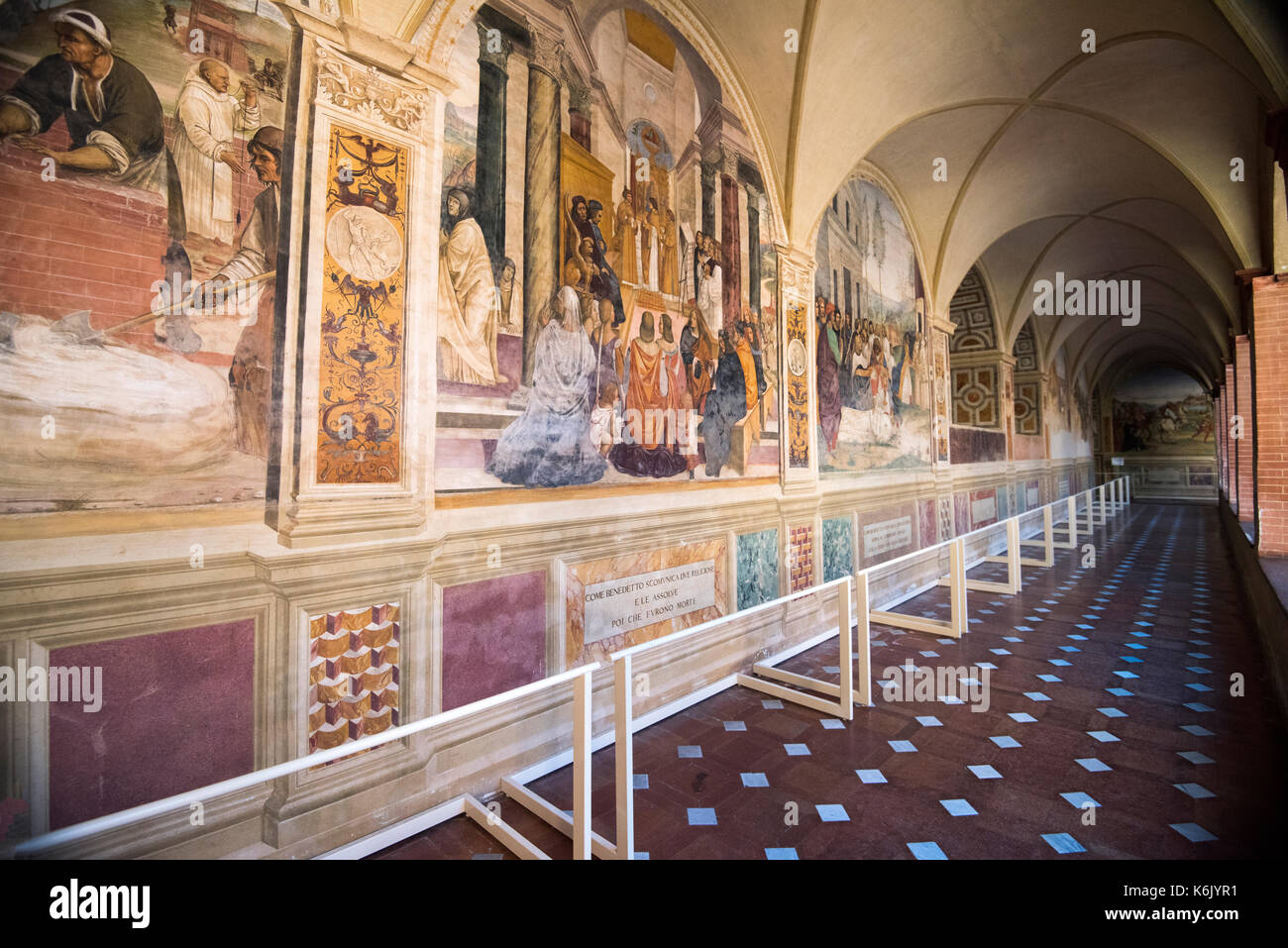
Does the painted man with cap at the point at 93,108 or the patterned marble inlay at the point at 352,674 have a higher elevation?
the painted man with cap at the point at 93,108

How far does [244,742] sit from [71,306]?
78.6 inches

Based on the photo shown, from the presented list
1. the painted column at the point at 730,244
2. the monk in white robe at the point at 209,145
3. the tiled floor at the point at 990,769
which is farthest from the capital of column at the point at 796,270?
the monk in white robe at the point at 209,145

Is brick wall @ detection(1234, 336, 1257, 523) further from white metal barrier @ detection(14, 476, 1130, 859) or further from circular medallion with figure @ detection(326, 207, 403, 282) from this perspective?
circular medallion with figure @ detection(326, 207, 403, 282)

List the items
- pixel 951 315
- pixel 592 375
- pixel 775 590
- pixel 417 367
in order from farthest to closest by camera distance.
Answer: pixel 951 315 → pixel 775 590 → pixel 592 375 → pixel 417 367

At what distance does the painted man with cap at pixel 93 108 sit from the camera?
219 centimetres

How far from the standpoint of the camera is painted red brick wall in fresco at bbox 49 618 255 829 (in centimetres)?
223

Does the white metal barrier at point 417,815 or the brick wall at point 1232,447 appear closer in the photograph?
the white metal barrier at point 417,815

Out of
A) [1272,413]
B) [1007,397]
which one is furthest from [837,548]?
[1007,397]

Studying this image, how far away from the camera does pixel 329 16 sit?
2.91 m

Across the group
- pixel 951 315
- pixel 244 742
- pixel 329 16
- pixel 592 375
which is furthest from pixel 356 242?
pixel 951 315

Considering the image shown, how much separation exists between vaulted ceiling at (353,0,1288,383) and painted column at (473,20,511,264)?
250 mm

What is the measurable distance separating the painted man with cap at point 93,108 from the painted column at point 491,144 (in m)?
1.53

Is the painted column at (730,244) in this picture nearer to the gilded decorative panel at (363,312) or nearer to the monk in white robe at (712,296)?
the monk in white robe at (712,296)

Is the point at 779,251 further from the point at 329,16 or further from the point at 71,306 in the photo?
the point at 71,306
